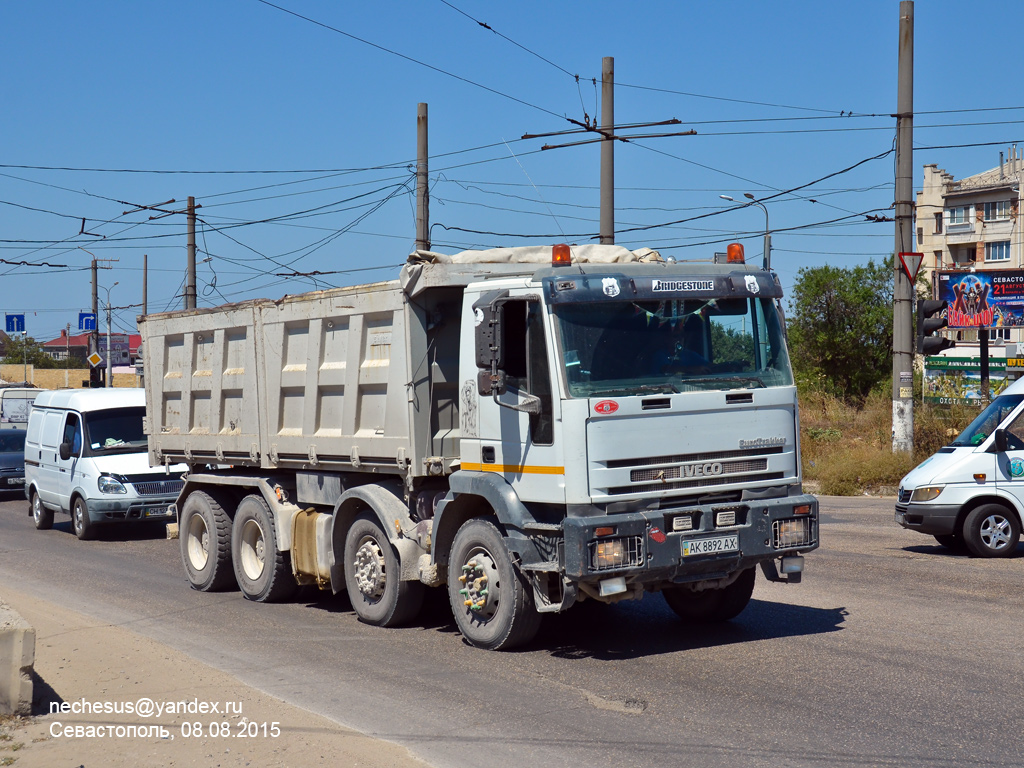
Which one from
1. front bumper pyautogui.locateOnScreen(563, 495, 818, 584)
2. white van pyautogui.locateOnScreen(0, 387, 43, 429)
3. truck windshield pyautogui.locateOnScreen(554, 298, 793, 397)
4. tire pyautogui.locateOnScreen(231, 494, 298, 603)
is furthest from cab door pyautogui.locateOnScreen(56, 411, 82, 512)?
white van pyautogui.locateOnScreen(0, 387, 43, 429)

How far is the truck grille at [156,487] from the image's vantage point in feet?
56.7

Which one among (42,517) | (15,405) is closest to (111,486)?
(42,517)

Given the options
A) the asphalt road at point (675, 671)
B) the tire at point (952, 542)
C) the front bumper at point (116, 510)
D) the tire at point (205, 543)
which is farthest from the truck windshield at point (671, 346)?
the front bumper at point (116, 510)

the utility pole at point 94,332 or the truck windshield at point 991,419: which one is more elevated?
the utility pole at point 94,332

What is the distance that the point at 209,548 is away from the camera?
457 inches

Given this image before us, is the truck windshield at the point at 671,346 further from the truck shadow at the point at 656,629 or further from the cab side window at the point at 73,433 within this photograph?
the cab side window at the point at 73,433

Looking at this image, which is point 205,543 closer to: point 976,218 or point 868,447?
point 868,447

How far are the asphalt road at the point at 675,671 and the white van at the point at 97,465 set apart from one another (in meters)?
5.22

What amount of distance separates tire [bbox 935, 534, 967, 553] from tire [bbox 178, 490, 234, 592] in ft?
26.6

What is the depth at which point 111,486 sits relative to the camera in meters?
17.1

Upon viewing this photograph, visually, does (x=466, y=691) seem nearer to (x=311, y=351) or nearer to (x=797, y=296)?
(x=311, y=351)

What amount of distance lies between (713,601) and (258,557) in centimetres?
465

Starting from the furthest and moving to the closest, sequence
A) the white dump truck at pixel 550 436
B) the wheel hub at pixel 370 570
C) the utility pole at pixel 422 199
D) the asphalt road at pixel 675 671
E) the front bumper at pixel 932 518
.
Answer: the utility pole at pixel 422 199 → the front bumper at pixel 932 518 → the wheel hub at pixel 370 570 → the white dump truck at pixel 550 436 → the asphalt road at pixel 675 671

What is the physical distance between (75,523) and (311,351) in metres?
9.82
